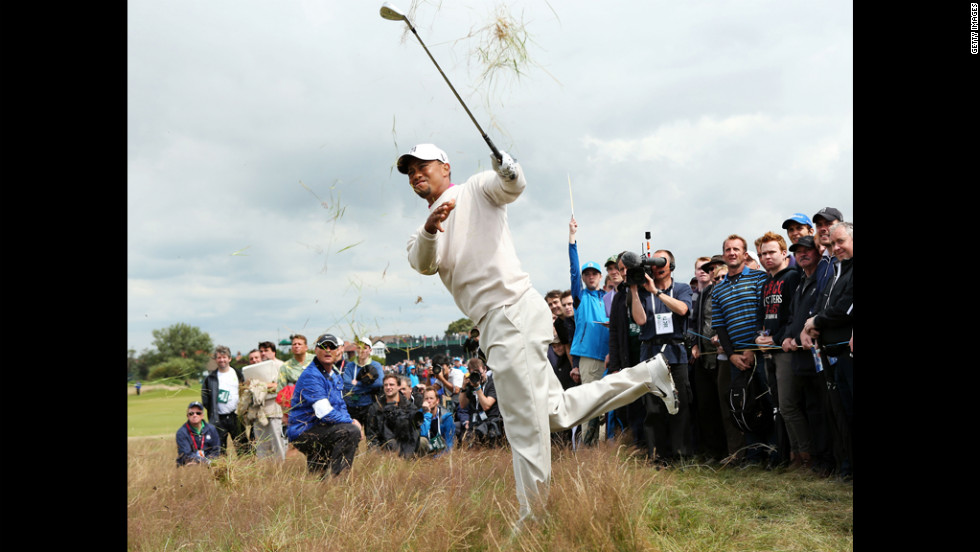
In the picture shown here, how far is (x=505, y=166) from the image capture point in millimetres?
3678

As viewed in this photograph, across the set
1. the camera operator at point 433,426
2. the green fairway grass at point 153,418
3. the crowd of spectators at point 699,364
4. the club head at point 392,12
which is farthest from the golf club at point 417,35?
the green fairway grass at point 153,418

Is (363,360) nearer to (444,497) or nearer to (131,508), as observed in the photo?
(131,508)

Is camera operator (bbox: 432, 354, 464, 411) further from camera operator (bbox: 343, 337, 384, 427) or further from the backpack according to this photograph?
the backpack

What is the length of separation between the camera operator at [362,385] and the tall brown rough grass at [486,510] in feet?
8.04

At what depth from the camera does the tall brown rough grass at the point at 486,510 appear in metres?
3.52

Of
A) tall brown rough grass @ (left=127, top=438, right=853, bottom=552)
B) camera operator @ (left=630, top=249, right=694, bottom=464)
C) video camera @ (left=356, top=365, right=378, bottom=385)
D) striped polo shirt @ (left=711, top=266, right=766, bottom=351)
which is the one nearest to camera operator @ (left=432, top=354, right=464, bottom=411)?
video camera @ (left=356, top=365, right=378, bottom=385)

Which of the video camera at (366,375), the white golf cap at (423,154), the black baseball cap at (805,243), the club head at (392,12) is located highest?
the club head at (392,12)

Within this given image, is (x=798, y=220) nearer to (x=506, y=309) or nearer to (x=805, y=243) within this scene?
(x=805, y=243)

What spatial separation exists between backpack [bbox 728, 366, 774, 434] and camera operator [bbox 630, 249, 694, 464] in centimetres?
44

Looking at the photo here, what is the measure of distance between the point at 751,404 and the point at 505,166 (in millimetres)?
3827

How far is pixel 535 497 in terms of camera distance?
372cm

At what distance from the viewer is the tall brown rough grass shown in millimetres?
3518

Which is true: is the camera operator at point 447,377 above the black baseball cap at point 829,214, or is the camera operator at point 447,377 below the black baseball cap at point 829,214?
below

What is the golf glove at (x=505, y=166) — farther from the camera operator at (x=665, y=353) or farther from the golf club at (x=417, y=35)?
the camera operator at (x=665, y=353)
